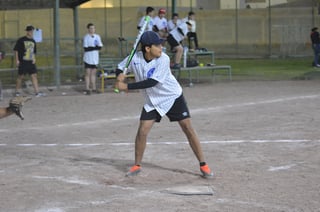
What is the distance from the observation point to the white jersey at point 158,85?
767cm

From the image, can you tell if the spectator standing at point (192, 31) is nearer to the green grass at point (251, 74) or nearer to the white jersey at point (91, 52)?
the green grass at point (251, 74)

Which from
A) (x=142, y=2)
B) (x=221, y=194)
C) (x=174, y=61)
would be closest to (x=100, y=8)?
(x=142, y=2)

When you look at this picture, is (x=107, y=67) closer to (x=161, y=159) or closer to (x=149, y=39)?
(x=161, y=159)

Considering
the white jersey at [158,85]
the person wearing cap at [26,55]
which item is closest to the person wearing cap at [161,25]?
the person wearing cap at [26,55]

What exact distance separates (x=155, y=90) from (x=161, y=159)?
1.49 m

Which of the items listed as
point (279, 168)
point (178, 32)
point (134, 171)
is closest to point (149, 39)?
point (134, 171)

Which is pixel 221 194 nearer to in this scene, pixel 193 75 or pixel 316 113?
pixel 316 113

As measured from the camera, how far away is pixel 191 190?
7.11 meters

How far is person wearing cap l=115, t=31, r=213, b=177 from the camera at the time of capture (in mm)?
7648

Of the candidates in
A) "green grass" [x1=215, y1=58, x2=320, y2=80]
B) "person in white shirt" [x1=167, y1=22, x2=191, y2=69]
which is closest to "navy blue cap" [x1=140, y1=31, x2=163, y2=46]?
"person in white shirt" [x1=167, y1=22, x2=191, y2=69]

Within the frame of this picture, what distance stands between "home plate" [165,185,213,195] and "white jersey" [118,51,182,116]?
101cm

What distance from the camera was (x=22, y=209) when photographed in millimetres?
6453

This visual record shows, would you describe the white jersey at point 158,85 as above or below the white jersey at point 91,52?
below

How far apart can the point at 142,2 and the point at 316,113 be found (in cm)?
2761
